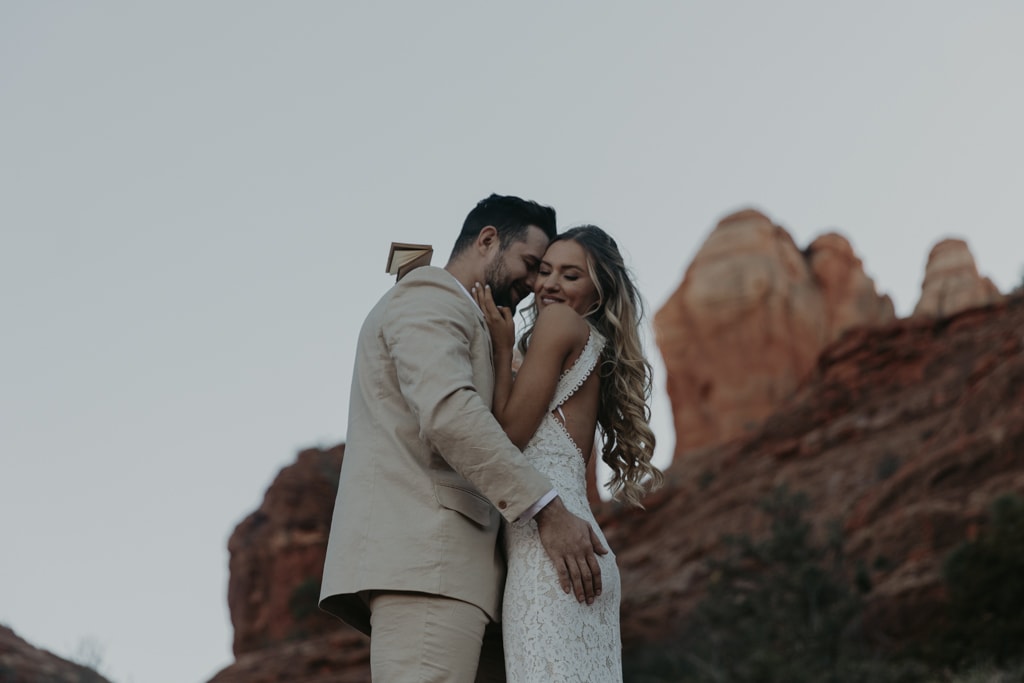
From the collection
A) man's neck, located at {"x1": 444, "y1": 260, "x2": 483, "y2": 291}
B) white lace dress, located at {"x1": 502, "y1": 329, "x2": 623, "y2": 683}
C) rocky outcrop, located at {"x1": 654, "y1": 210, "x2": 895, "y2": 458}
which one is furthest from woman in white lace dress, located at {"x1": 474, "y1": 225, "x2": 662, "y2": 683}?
rocky outcrop, located at {"x1": 654, "y1": 210, "x2": 895, "y2": 458}

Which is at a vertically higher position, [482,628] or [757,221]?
[757,221]

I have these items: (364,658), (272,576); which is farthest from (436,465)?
(272,576)

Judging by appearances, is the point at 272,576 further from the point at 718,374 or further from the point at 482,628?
the point at 482,628

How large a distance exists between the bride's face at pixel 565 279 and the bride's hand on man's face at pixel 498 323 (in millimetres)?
276

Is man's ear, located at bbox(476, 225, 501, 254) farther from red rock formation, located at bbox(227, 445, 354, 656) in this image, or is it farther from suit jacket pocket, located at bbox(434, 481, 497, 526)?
red rock formation, located at bbox(227, 445, 354, 656)

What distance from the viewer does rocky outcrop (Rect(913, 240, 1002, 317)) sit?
4531 cm

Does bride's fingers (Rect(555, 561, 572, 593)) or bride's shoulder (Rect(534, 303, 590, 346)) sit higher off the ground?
bride's shoulder (Rect(534, 303, 590, 346))

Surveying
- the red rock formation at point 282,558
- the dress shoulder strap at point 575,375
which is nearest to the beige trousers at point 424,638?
the dress shoulder strap at point 575,375

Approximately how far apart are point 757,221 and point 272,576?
27.8m

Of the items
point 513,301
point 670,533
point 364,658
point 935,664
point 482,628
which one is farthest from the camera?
point 670,533

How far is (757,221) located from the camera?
51406 millimetres

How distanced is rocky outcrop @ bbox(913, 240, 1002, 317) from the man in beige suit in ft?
142

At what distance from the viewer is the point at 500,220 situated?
439 centimetres

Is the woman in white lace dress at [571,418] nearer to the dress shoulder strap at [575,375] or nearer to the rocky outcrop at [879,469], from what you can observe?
the dress shoulder strap at [575,375]
